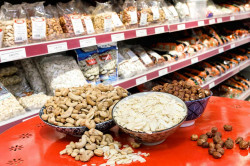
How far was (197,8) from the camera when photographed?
2596 millimetres

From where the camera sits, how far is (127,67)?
79.6 inches

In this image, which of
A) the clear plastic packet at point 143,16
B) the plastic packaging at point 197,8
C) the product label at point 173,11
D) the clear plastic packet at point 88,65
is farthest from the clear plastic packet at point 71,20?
the plastic packaging at point 197,8

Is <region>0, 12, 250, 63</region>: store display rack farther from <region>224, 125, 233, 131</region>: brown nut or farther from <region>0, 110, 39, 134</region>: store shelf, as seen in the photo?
<region>224, 125, 233, 131</region>: brown nut

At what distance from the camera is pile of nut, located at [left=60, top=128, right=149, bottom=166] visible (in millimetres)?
799

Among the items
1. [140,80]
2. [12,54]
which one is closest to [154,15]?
[140,80]

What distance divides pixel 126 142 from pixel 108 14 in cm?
120

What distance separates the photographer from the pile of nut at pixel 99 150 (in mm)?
799

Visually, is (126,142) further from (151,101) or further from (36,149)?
(36,149)

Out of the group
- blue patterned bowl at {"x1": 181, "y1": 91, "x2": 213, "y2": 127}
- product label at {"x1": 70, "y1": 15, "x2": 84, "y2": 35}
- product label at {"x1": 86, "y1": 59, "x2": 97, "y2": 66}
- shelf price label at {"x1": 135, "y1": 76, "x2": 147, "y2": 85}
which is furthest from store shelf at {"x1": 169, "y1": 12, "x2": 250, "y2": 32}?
blue patterned bowl at {"x1": 181, "y1": 91, "x2": 213, "y2": 127}

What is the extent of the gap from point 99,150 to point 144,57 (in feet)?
5.01

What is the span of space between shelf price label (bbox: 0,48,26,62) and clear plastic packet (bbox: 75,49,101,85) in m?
0.56

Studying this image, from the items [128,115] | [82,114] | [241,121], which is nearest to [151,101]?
[128,115]

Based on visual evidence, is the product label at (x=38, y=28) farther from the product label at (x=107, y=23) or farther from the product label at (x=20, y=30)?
the product label at (x=107, y=23)

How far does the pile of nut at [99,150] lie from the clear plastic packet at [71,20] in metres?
0.93
